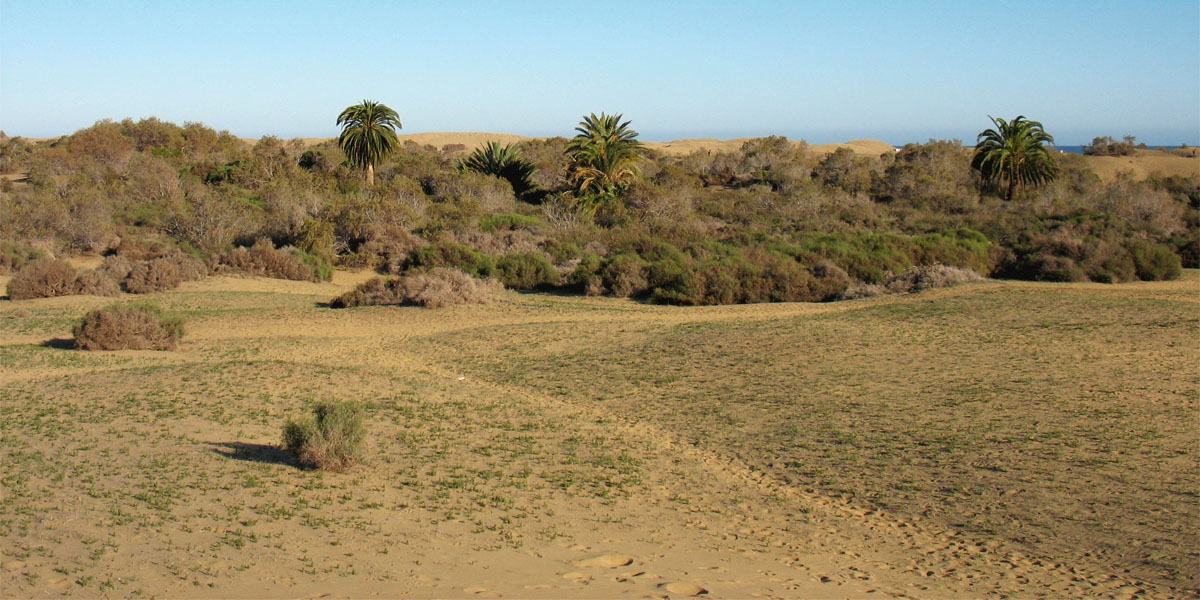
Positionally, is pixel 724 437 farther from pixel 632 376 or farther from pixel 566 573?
pixel 566 573

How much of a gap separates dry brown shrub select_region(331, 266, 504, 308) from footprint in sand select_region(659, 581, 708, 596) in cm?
1456

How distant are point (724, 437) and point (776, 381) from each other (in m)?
2.81

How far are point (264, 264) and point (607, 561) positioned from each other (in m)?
21.2

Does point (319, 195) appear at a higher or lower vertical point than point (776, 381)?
higher

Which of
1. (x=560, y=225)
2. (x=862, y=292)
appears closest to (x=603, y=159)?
(x=560, y=225)

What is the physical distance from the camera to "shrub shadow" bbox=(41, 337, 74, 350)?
15.8m

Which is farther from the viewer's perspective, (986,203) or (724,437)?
(986,203)

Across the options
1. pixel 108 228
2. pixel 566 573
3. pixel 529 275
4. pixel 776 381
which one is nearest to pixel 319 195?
pixel 108 228

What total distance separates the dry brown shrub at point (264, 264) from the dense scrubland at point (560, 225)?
4 cm

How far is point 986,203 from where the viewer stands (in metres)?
40.0

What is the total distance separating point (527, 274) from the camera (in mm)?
25656

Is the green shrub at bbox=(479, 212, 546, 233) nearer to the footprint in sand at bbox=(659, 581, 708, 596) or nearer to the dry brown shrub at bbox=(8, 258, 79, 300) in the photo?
the dry brown shrub at bbox=(8, 258, 79, 300)

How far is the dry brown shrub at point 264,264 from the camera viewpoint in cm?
2562

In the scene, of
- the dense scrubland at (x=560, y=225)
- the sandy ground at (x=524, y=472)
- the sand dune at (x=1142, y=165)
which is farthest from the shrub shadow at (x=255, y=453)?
the sand dune at (x=1142, y=165)
